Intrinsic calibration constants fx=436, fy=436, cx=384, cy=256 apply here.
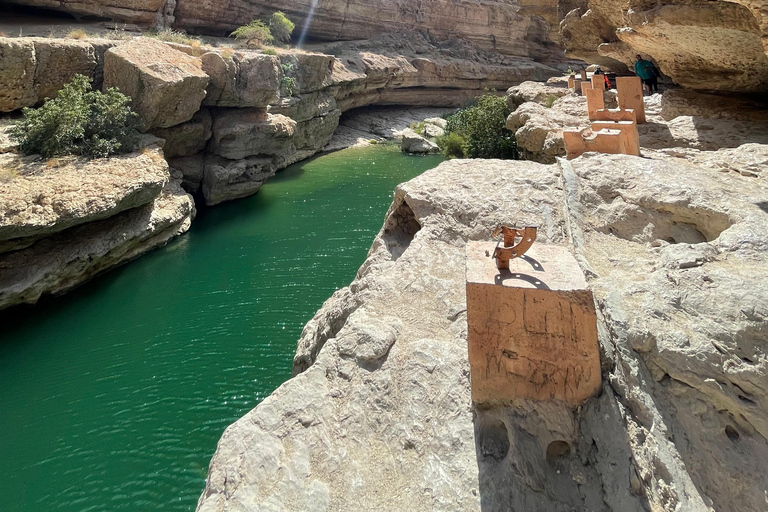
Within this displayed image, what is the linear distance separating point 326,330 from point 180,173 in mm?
16568

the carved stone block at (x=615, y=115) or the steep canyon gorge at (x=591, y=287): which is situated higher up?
the carved stone block at (x=615, y=115)

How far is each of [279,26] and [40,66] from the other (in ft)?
62.6

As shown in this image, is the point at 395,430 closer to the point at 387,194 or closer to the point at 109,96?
the point at 109,96

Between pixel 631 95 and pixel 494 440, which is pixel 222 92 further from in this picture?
pixel 494 440

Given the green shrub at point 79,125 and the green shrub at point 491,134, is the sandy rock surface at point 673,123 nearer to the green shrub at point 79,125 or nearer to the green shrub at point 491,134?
the green shrub at point 491,134

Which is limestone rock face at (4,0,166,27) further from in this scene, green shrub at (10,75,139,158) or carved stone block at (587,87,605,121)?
carved stone block at (587,87,605,121)

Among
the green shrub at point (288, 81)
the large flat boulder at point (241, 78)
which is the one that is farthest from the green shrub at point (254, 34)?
the large flat boulder at point (241, 78)

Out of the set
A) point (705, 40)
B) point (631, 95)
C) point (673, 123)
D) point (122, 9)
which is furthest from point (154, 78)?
point (705, 40)

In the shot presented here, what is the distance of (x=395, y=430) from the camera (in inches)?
150

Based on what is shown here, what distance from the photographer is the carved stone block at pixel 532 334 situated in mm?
3223

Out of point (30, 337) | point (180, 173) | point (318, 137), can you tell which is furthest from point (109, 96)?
point (318, 137)

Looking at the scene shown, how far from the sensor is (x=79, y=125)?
14242mm

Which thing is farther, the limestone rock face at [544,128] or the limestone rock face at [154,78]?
the limestone rock face at [154,78]

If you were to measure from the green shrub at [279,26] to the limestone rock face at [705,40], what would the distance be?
2590 centimetres
